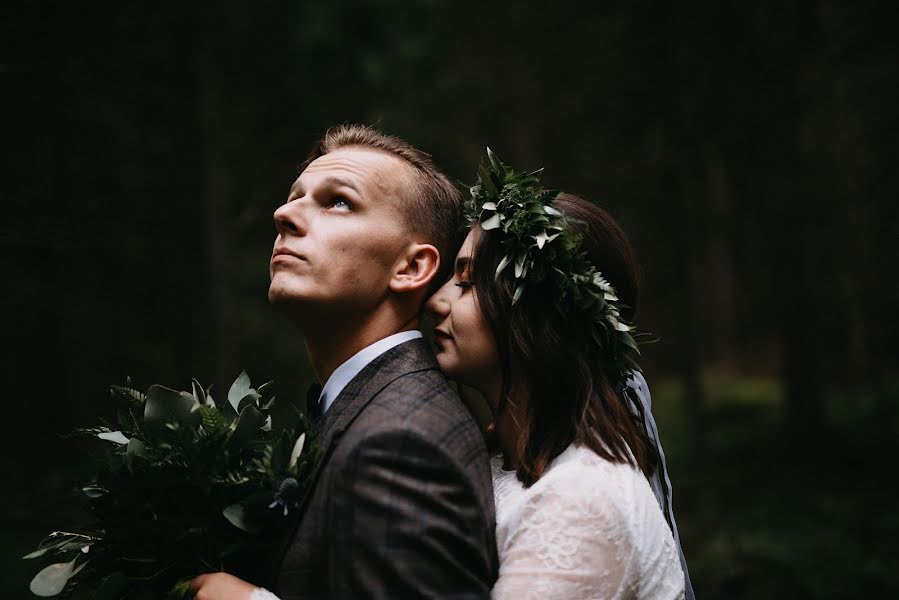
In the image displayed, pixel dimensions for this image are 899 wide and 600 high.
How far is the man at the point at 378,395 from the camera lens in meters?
2.41

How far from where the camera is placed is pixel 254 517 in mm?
2689

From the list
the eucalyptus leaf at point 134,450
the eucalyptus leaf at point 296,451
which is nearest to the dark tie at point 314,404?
the eucalyptus leaf at point 296,451

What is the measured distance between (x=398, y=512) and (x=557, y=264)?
42.9 inches

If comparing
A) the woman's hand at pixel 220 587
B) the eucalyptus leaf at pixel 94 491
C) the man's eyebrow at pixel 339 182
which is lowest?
the woman's hand at pixel 220 587

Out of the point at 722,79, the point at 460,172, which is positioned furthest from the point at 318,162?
the point at 460,172

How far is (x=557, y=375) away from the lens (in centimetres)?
297

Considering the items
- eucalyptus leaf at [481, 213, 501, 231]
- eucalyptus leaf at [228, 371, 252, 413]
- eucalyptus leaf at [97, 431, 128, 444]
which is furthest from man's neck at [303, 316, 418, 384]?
eucalyptus leaf at [97, 431, 128, 444]

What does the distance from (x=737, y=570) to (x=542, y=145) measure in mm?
10018

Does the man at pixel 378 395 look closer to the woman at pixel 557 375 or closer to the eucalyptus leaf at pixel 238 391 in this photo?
the woman at pixel 557 375

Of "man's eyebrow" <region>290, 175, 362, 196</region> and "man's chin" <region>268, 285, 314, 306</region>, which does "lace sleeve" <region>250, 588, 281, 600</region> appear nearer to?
"man's chin" <region>268, 285, 314, 306</region>

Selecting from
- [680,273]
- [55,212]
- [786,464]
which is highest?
[55,212]

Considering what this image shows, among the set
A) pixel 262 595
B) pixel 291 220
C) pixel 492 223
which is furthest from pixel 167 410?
pixel 492 223

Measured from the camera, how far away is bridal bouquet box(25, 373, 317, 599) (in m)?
2.67

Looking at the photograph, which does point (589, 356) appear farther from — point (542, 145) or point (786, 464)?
point (542, 145)
